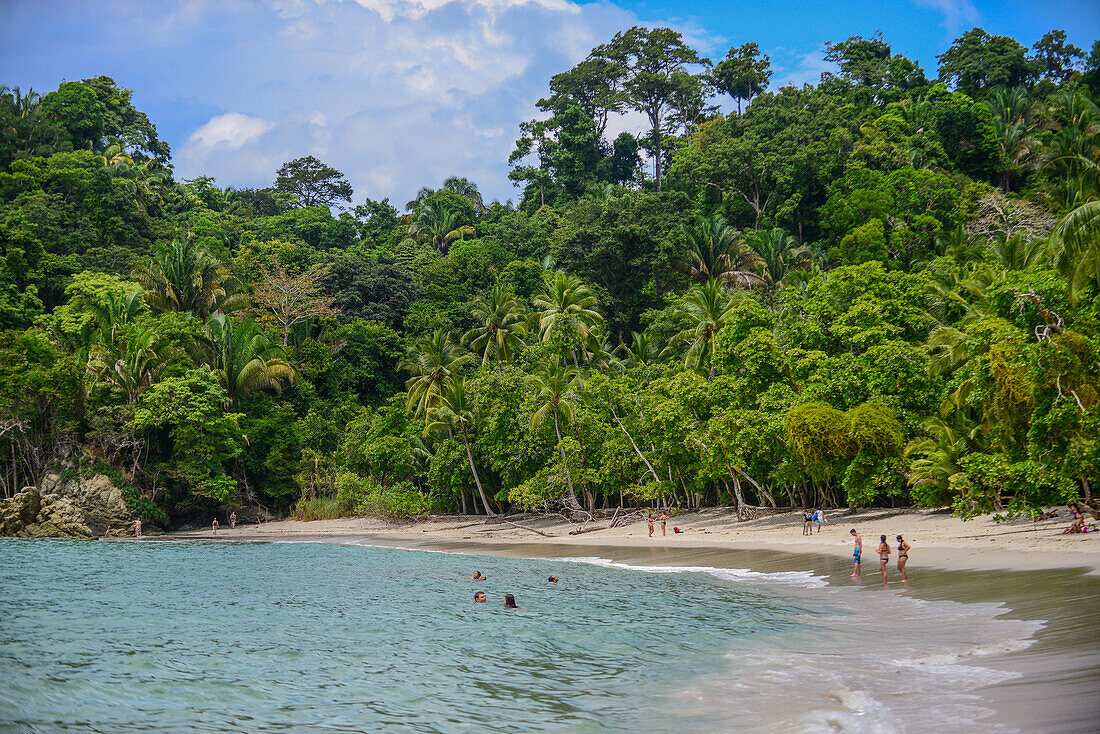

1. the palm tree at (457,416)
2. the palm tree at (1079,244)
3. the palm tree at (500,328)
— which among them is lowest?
the palm tree at (457,416)

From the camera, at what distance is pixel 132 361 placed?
37875 mm

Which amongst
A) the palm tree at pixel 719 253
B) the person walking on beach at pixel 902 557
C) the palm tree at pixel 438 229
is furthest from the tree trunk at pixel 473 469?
the palm tree at pixel 438 229

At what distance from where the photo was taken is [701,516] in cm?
3206

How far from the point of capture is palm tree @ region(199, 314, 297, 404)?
4275 cm

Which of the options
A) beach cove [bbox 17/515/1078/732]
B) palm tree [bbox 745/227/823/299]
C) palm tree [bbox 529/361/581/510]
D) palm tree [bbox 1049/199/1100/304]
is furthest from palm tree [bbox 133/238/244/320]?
palm tree [bbox 1049/199/1100/304]

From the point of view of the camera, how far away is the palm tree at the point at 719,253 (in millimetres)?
45688

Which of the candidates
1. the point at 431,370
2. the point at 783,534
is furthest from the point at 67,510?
the point at 783,534

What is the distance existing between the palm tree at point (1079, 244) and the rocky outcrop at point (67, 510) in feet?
130

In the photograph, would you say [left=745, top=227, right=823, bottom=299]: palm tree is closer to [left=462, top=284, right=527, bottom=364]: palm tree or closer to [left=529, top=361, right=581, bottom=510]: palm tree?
[left=462, top=284, right=527, bottom=364]: palm tree

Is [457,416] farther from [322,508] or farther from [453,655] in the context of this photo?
[453,655]

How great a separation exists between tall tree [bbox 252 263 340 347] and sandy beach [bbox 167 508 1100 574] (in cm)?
1386

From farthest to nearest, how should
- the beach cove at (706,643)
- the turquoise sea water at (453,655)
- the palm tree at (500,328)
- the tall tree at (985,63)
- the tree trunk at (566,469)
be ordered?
the tall tree at (985,63), the palm tree at (500,328), the tree trunk at (566,469), the turquoise sea water at (453,655), the beach cove at (706,643)

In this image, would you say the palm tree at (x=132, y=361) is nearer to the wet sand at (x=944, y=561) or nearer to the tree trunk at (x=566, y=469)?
the wet sand at (x=944, y=561)

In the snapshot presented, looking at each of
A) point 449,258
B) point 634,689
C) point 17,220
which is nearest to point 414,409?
point 449,258
